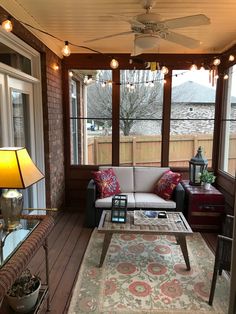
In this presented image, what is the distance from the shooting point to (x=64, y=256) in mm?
3188

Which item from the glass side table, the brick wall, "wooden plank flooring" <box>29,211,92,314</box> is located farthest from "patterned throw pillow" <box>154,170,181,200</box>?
the glass side table

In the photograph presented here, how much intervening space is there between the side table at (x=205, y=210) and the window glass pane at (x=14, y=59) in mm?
2845

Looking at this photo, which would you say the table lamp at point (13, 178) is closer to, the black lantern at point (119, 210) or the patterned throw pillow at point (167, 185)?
the black lantern at point (119, 210)

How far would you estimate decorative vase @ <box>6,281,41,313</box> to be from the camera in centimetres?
193

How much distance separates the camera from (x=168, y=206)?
388 centimetres

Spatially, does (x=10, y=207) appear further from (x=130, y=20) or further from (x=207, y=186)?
(x=207, y=186)

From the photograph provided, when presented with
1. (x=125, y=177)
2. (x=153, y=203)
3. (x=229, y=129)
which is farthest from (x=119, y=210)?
(x=229, y=129)

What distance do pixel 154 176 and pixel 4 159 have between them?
299 cm

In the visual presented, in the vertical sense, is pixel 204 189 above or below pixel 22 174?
below

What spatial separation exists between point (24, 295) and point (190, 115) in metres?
3.85

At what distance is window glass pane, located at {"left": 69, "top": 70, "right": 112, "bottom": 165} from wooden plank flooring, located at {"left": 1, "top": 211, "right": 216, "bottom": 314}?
115 centimetres

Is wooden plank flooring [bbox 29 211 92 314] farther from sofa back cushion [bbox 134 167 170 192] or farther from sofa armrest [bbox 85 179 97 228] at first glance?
sofa back cushion [bbox 134 167 170 192]

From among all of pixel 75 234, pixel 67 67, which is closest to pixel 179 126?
pixel 67 67

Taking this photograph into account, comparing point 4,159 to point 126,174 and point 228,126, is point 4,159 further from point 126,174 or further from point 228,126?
point 228,126
